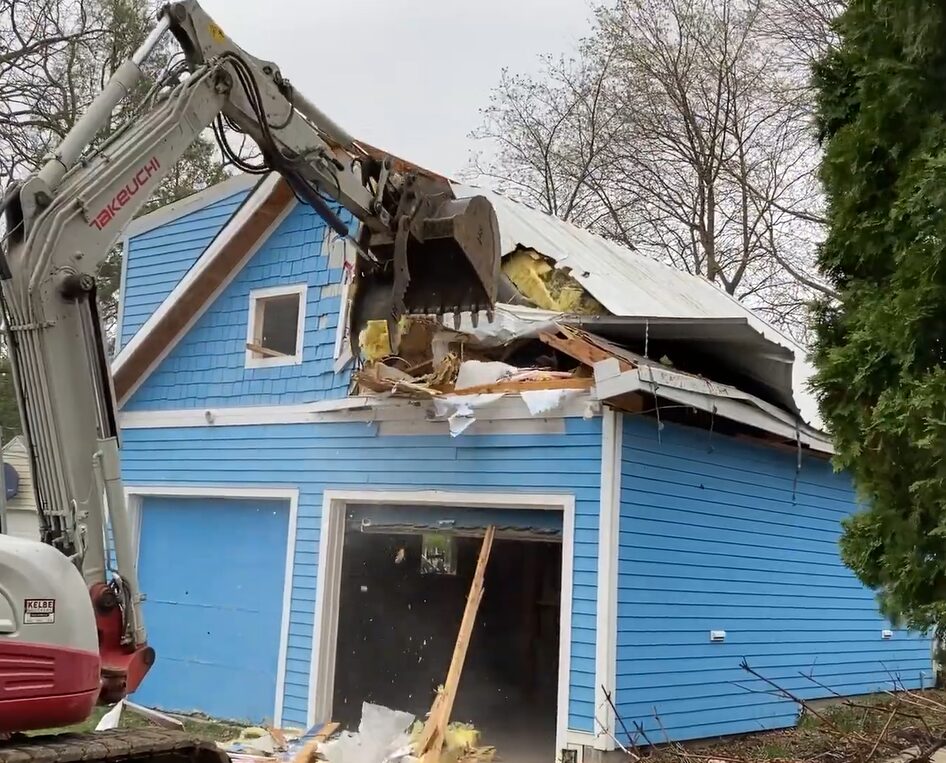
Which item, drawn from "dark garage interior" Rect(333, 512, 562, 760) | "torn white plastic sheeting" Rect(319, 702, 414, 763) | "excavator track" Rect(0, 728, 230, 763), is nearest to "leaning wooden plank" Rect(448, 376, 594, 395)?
"dark garage interior" Rect(333, 512, 562, 760)

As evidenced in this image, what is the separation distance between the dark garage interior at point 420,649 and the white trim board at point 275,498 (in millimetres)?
543

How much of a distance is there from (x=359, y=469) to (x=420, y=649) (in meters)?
1.88

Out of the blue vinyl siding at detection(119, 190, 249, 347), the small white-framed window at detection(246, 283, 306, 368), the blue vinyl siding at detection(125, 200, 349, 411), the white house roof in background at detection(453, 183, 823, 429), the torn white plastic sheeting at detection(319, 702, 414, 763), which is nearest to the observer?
the torn white plastic sheeting at detection(319, 702, 414, 763)

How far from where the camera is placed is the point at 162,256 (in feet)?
39.4

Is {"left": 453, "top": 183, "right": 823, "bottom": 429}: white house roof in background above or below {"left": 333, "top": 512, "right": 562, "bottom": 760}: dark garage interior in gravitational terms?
above

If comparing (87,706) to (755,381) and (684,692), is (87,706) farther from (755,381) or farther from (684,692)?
(755,381)

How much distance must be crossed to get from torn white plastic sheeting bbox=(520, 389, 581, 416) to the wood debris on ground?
2.49 meters

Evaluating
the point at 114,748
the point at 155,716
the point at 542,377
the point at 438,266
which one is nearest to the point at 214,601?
the point at 155,716

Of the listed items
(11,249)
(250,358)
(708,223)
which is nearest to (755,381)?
(250,358)

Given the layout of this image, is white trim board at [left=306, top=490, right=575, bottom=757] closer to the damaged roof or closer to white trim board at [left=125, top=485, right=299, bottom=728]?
white trim board at [left=125, top=485, right=299, bottom=728]

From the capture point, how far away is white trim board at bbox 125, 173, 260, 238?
11305 mm

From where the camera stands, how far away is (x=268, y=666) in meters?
9.78

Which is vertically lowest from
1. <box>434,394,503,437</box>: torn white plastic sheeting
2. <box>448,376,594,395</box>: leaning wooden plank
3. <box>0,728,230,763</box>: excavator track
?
<box>0,728,230,763</box>: excavator track

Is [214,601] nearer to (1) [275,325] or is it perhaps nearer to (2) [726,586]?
(1) [275,325]
